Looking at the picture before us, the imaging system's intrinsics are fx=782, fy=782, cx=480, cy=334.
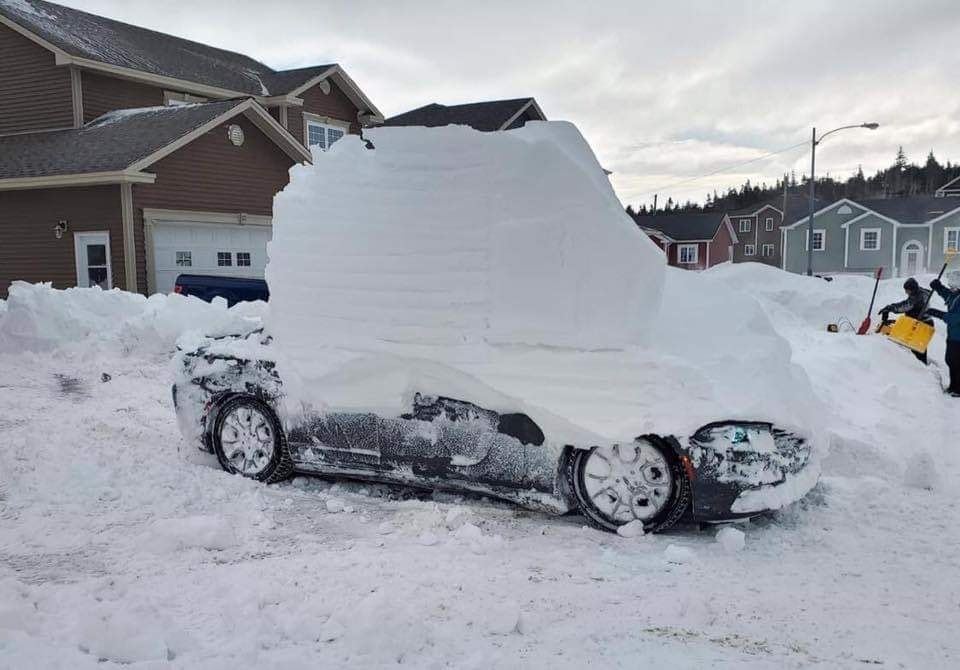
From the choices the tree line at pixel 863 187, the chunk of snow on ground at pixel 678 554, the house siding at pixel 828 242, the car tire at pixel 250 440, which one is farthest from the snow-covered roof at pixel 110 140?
the tree line at pixel 863 187

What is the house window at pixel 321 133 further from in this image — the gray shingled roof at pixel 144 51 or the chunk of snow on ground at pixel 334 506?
the chunk of snow on ground at pixel 334 506

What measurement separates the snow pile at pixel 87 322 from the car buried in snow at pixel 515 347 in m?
6.37

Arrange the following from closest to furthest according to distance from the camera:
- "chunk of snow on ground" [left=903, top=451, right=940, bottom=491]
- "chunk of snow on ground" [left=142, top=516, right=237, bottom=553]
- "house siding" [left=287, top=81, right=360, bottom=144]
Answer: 1. "chunk of snow on ground" [left=142, top=516, right=237, bottom=553]
2. "chunk of snow on ground" [left=903, top=451, right=940, bottom=491]
3. "house siding" [left=287, top=81, right=360, bottom=144]

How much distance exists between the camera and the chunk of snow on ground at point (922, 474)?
5.68 m

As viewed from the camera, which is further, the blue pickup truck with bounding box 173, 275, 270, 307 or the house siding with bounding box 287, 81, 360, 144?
the house siding with bounding box 287, 81, 360, 144

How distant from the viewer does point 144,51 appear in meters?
22.7

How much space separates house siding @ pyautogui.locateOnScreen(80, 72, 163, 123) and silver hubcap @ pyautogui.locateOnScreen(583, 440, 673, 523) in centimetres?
1978

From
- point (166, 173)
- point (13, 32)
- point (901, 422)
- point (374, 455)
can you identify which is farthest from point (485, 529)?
point (13, 32)

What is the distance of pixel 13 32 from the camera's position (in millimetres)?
20375

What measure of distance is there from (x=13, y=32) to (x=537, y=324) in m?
21.4

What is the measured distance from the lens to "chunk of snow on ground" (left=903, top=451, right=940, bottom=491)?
568cm

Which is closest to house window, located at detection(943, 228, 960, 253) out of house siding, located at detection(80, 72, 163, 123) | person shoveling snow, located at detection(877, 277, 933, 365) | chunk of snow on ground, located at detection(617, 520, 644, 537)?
person shoveling snow, located at detection(877, 277, 933, 365)

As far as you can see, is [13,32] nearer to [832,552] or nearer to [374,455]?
[374,455]

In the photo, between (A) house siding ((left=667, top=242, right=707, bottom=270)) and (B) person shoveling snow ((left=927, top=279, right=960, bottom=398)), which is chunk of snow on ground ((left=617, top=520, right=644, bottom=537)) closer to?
(B) person shoveling snow ((left=927, top=279, right=960, bottom=398))
